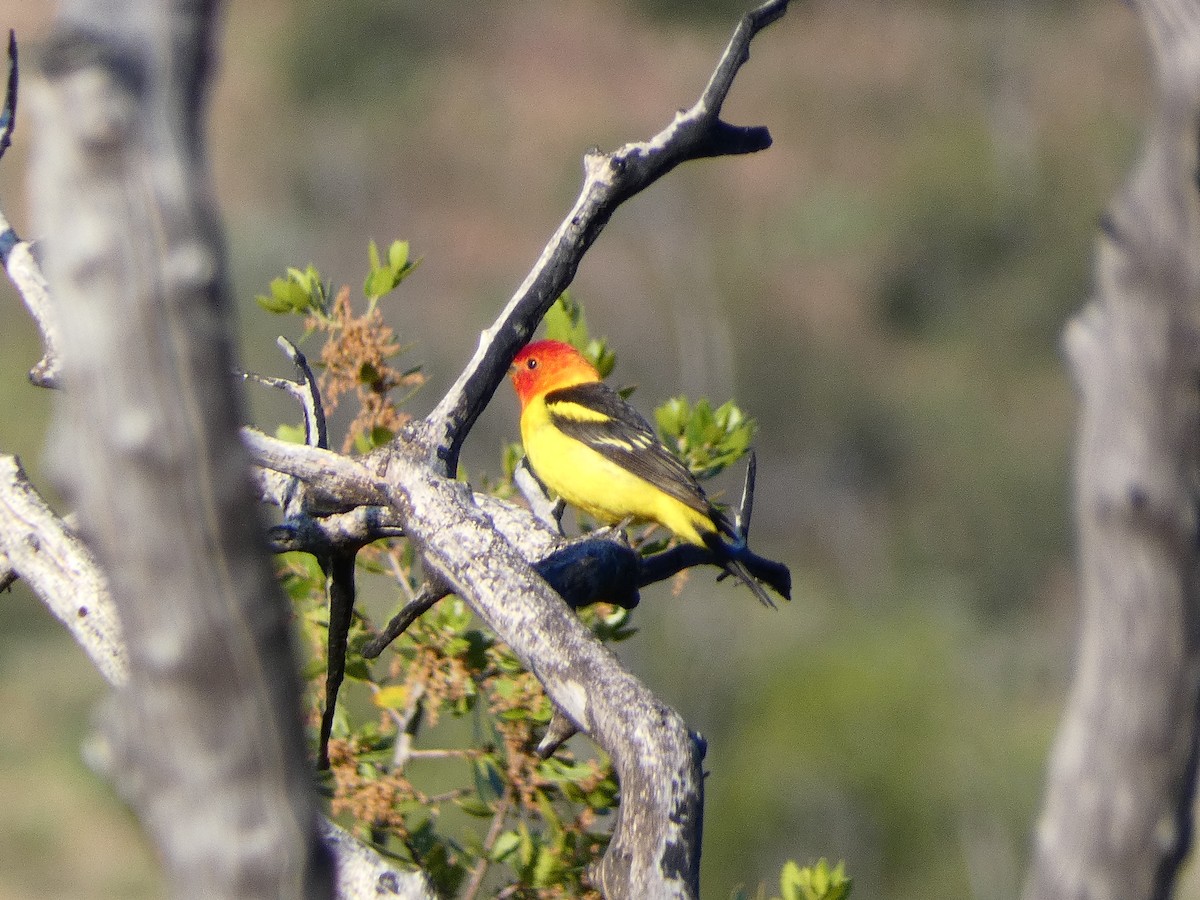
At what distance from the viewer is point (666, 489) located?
17.4ft

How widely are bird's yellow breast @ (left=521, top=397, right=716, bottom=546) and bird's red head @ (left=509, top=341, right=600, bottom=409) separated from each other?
440 millimetres

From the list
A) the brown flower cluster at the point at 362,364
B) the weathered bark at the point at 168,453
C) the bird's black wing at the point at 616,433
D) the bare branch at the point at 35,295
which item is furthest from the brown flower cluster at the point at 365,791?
the weathered bark at the point at 168,453

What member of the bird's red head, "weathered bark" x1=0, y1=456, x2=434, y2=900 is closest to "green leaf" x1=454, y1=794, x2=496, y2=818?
"weathered bark" x1=0, y1=456, x2=434, y2=900

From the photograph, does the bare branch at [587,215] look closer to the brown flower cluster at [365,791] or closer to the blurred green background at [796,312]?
the brown flower cluster at [365,791]

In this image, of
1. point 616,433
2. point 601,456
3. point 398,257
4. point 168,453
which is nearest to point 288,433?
point 398,257

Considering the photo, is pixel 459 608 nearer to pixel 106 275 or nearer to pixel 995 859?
pixel 106 275

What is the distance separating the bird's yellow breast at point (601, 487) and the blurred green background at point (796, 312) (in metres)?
6.75

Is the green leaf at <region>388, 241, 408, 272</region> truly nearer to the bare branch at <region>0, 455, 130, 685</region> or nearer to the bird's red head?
the bare branch at <region>0, 455, 130, 685</region>

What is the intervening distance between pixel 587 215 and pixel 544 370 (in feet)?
8.77

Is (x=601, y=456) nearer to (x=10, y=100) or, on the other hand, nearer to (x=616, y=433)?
(x=616, y=433)

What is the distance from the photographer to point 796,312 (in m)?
35.5

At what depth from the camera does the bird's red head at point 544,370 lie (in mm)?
6152

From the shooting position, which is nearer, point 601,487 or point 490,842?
point 490,842

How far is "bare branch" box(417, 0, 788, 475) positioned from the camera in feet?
11.5
